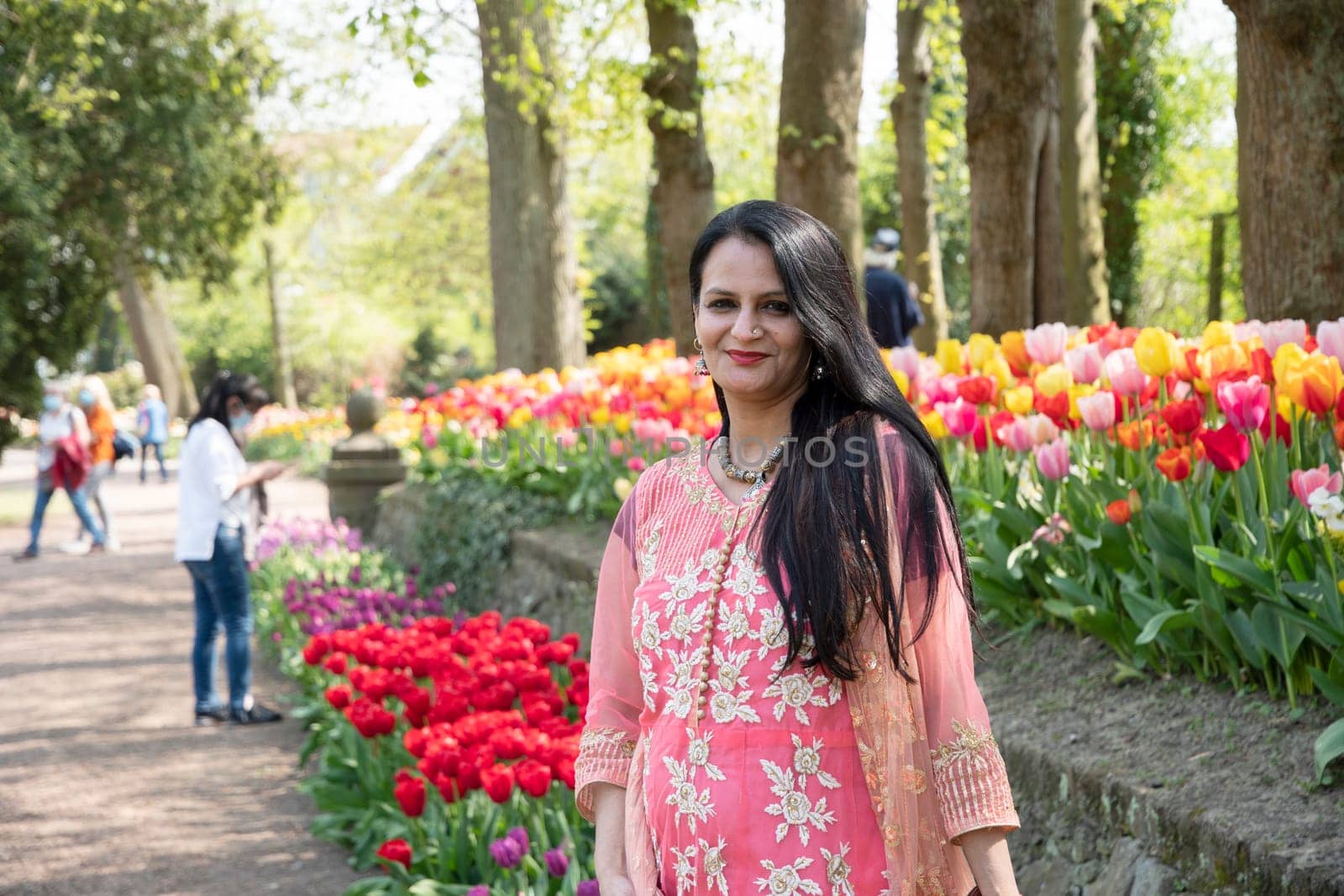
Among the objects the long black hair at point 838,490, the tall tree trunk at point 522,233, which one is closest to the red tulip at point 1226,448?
the long black hair at point 838,490

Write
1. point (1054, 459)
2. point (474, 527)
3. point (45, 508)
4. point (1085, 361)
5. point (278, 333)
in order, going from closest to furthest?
point (1054, 459), point (1085, 361), point (474, 527), point (45, 508), point (278, 333)

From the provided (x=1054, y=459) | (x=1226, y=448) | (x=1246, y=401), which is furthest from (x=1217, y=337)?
(x=1226, y=448)

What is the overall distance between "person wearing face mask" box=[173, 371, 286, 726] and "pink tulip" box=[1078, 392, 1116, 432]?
418 centimetres

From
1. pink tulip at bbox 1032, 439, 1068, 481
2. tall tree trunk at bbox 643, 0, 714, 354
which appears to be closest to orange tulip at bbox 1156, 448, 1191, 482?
pink tulip at bbox 1032, 439, 1068, 481

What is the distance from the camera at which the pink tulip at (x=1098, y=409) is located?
11.5ft

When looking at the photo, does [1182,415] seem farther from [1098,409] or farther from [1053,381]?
[1053,381]

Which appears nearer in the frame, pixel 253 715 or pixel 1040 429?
pixel 1040 429

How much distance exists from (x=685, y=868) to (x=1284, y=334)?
2.40 m

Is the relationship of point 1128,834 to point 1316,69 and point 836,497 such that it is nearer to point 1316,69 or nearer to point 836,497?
point 836,497

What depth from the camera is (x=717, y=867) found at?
1813 millimetres

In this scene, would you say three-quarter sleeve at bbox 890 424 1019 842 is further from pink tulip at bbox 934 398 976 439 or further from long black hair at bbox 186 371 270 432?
long black hair at bbox 186 371 270 432

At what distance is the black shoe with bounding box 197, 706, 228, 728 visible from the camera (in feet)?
21.0

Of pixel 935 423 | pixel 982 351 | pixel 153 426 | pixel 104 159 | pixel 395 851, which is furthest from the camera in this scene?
pixel 153 426

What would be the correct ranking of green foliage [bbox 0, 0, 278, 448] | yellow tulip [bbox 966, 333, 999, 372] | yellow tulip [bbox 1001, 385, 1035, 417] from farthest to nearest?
green foliage [bbox 0, 0, 278, 448], yellow tulip [bbox 966, 333, 999, 372], yellow tulip [bbox 1001, 385, 1035, 417]
